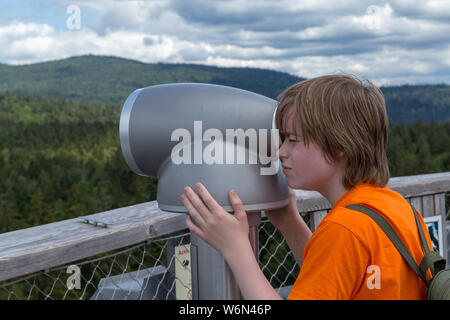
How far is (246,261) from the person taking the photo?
0.78m

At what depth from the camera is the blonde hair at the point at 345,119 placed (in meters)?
0.82

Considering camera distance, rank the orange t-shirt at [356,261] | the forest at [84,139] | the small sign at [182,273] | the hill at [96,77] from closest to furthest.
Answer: the orange t-shirt at [356,261] → the small sign at [182,273] → the forest at [84,139] → the hill at [96,77]

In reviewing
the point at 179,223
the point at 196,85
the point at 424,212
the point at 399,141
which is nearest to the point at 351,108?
the point at 196,85

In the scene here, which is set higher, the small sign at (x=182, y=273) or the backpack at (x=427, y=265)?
the backpack at (x=427, y=265)

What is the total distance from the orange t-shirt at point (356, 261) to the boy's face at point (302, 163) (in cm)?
9

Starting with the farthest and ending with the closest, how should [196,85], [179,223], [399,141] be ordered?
1. [399,141]
2. [179,223]
3. [196,85]

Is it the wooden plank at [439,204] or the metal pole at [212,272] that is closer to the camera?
the metal pole at [212,272]

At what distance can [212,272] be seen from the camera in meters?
0.85

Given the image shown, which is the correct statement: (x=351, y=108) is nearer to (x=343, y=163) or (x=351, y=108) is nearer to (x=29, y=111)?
(x=343, y=163)

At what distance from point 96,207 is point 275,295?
86.6 ft

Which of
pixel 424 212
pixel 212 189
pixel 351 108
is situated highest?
pixel 351 108

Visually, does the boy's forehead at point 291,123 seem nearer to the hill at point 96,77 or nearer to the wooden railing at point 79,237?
the wooden railing at point 79,237

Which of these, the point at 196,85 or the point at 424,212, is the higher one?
the point at 196,85

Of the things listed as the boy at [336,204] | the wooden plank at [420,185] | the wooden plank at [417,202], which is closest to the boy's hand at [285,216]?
the boy at [336,204]
